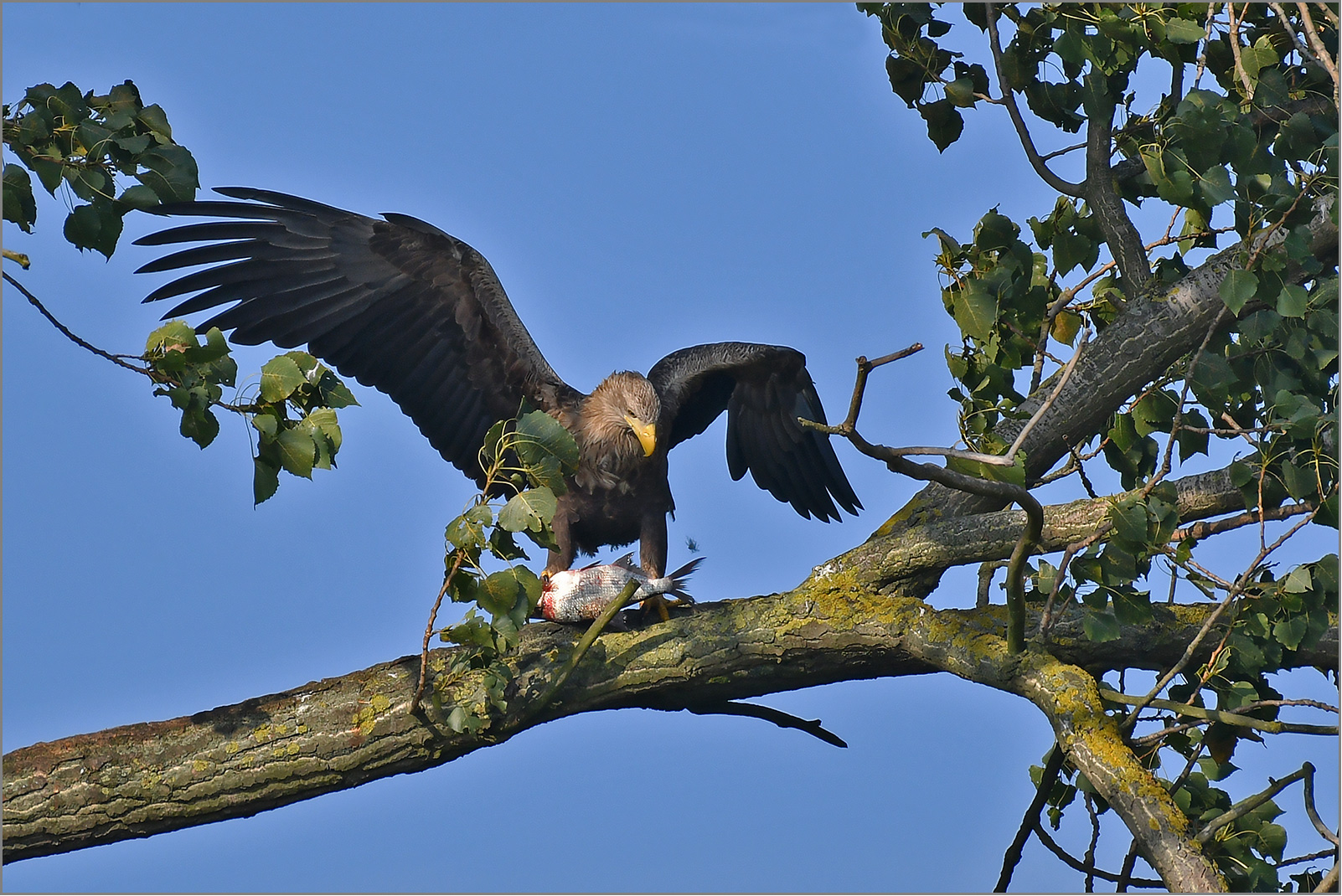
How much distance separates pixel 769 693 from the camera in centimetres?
383

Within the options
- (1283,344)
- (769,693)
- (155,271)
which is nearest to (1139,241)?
(1283,344)

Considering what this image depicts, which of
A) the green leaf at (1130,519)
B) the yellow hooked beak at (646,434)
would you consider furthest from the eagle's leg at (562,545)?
the green leaf at (1130,519)

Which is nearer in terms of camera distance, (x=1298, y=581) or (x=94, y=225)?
(x=94, y=225)

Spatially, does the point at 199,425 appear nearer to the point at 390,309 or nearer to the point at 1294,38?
the point at 390,309

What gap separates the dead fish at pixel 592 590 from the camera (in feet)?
12.8

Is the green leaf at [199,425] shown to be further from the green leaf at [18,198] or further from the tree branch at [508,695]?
the tree branch at [508,695]

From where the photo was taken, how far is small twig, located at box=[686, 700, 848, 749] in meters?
3.92

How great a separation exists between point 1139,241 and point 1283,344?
57cm

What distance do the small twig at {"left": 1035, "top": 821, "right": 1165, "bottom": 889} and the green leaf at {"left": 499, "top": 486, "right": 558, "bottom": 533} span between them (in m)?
1.88

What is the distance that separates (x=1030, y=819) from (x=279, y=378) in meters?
2.53

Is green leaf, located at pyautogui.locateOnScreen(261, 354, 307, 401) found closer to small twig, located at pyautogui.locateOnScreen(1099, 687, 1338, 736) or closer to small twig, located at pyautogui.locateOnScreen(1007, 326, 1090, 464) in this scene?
small twig, located at pyautogui.locateOnScreen(1007, 326, 1090, 464)

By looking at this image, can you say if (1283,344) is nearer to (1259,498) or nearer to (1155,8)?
(1259,498)

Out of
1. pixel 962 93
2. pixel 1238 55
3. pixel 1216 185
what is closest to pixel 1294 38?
pixel 1238 55

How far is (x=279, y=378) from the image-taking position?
3.06 m
